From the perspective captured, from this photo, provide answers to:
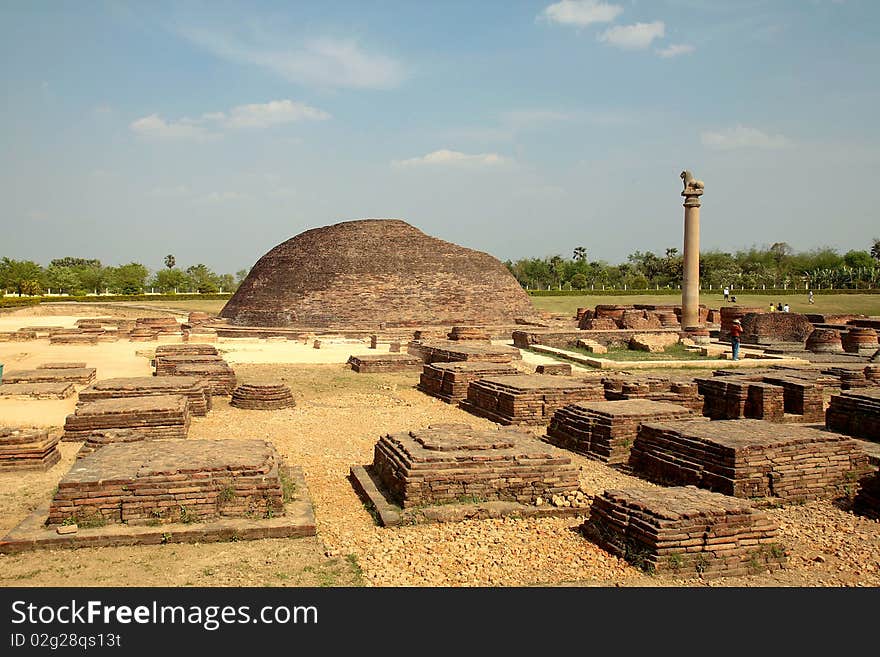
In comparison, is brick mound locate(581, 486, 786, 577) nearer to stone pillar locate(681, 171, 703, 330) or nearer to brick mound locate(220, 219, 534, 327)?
stone pillar locate(681, 171, 703, 330)

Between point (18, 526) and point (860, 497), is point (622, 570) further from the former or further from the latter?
point (18, 526)

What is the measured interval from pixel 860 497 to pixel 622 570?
97.2 inches

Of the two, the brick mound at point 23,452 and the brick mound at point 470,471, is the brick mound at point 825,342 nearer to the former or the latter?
the brick mound at point 470,471

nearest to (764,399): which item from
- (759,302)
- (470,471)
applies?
(470,471)

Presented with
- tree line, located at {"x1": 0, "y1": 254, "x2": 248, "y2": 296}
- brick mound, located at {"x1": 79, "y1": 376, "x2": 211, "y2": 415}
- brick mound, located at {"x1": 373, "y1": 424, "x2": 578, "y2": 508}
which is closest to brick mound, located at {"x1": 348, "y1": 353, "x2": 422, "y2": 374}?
brick mound, located at {"x1": 79, "y1": 376, "x2": 211, "y2": 415}

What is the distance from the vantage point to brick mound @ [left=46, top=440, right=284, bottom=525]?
14.4 feet

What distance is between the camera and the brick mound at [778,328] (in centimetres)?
1945

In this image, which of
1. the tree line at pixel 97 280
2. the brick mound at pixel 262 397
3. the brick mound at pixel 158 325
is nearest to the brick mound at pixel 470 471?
the brick mound at pixel 262 397

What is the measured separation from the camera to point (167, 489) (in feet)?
14.8

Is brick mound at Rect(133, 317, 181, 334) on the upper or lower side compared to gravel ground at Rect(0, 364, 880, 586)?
upper

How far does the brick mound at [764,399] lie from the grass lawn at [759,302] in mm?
21998

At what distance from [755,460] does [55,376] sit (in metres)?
10.2

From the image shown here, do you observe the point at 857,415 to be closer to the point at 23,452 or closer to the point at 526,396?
the point at 526,396

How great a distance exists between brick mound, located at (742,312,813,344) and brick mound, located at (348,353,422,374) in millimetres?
10187
